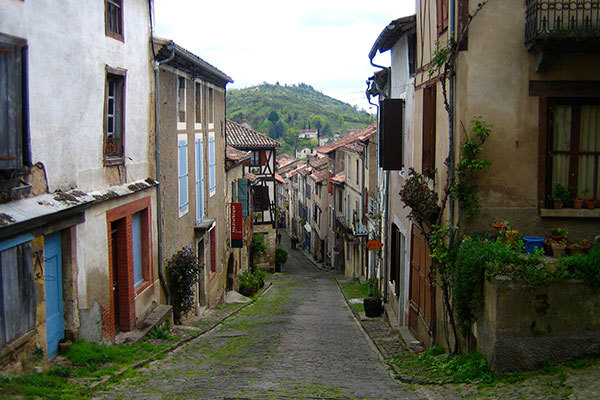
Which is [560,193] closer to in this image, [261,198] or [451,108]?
[451,108]

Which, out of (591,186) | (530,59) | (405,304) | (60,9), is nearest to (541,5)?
(530,59)

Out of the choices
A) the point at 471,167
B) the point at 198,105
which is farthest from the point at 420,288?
the point at 198,105

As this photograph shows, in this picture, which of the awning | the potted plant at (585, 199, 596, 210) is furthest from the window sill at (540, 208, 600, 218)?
the awning

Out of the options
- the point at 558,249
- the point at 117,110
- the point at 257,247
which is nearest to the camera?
the point at 558,249

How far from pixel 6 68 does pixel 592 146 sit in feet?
26.8

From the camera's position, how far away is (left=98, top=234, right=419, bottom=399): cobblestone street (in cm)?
821

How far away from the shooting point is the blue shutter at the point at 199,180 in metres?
18.2

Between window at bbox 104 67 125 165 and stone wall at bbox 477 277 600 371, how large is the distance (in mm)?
7007

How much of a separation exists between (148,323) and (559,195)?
8024 millimetres

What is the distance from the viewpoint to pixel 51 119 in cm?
877

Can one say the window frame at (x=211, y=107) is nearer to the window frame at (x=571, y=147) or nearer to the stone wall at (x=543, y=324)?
the window frame at (x=571, y=147)

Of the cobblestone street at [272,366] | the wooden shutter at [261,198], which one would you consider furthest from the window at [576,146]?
the wooden shutter at [261,198]

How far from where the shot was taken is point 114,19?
37.6ft

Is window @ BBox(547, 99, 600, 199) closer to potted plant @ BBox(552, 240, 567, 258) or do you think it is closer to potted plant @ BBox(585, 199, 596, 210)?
potted plant @ BBox(585, 199, 596, 210)
